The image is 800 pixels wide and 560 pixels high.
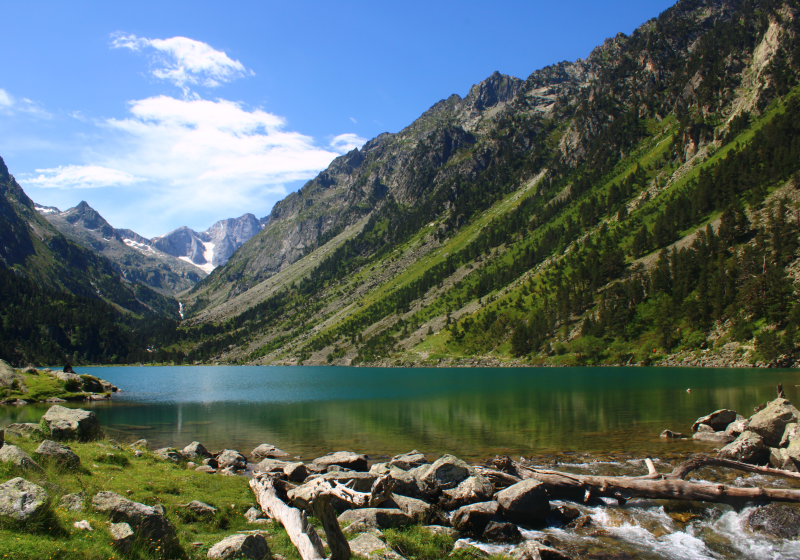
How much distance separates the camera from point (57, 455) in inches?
556

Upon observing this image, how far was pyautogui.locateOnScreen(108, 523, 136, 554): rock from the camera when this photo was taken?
8094 mm

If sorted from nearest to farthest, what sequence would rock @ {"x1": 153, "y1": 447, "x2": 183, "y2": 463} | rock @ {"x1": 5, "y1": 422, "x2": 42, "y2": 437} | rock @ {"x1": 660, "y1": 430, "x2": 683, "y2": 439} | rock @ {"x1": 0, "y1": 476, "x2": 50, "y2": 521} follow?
rock @ {"x1": 0, "y1": 476, "x2": 50, "y2": 521} → rock @ {"x1": 5, "y1": 422, "x2": 42, "y2": 437} → rock @ {"x1": 153, "y1": 447, "x2": 183, "y2": 463} → rock @ {"x1": 660, "y1": 430, "x2": 683, "y2": 439}

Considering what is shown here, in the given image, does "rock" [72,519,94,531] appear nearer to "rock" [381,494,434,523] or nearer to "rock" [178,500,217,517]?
"rock" [178,500,217,517]

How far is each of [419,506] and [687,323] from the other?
107 meters

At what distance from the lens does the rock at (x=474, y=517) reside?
1503cm

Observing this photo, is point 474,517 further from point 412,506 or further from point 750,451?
point 750,451

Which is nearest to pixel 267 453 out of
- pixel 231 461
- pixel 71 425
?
pixel 231 461

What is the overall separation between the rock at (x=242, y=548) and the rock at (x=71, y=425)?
16.6 meters

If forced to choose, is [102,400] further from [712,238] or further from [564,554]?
[712,238]

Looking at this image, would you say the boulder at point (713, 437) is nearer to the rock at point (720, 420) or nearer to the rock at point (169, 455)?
the rock at point (720, 420)

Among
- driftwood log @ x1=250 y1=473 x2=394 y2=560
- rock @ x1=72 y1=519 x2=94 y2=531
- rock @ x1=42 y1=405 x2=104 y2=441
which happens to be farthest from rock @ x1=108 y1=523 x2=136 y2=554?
rock @ x1=42 y1=405 x2=104 y2=441

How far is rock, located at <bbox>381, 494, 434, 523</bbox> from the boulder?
23.9 meters

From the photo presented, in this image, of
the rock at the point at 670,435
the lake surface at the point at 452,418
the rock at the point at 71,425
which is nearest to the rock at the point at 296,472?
the lake surface at the point at 452,418

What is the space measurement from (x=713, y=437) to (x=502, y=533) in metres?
23.6
